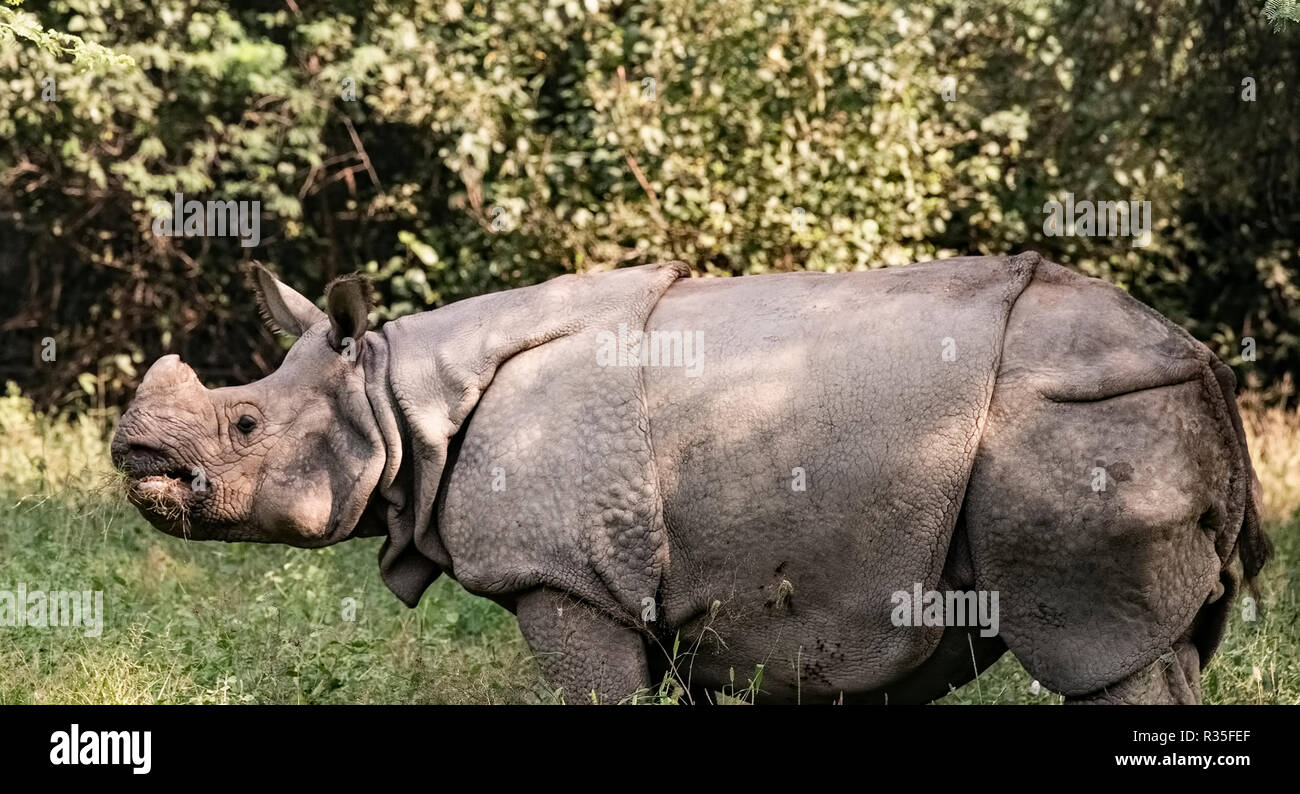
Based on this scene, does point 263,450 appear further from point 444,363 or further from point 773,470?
point 773,470

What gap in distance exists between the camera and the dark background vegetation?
11.8 metres

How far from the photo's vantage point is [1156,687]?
5.44 m

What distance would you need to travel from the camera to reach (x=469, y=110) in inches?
474

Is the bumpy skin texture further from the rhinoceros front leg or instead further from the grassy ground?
the grassy ground

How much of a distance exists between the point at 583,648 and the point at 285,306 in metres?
1.90

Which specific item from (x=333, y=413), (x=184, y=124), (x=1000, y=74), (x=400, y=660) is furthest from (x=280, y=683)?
(x=1000, y=74)

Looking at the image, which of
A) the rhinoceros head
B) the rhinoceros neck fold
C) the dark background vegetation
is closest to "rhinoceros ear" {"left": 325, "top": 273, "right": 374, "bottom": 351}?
the rhinoceros head

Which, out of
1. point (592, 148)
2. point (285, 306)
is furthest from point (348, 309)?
point (592, 148)

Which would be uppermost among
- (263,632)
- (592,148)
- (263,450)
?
(592,148)

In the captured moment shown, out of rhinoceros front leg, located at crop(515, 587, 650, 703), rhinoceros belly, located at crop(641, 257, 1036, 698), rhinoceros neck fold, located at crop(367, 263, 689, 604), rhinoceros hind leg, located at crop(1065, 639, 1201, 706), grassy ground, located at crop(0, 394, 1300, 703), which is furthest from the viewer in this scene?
grassy ground, located at crop(0, 394, 1300, 703)

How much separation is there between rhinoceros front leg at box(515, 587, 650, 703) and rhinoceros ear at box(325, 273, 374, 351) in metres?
1.19
